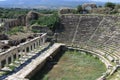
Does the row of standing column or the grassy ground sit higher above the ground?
the row of standing column

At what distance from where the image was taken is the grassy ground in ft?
80.8

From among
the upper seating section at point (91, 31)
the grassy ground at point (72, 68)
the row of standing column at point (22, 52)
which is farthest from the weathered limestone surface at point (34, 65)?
the upper seating section at point (91, 31)

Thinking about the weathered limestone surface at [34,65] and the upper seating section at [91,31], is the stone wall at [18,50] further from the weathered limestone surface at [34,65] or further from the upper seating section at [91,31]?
the upper seating section at [91,31]

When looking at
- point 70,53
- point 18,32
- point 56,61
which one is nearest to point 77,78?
point 56,61

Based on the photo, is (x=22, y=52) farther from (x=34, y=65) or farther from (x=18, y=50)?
(x=34, y=65)

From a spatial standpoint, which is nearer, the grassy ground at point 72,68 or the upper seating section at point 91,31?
the grassy ground at point 72,68

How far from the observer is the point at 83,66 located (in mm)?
28125

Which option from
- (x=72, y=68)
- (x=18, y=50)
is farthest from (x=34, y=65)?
(x=18, y=50)

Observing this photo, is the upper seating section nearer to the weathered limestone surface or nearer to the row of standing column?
the row of standing column

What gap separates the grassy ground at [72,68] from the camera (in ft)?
80.8

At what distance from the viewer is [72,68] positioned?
2748 centimetres

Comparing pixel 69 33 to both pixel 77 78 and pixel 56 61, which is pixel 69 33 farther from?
pixel 77 78

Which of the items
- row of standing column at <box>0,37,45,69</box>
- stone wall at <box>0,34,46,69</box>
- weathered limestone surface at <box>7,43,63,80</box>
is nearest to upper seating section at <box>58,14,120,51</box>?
row of standing column at <box>0,37,45,69</box>

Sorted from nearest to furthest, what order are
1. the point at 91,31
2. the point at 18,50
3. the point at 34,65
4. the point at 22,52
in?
the point at 34,65
the point at 18,50
the point at 22,52
the point at 91,31
